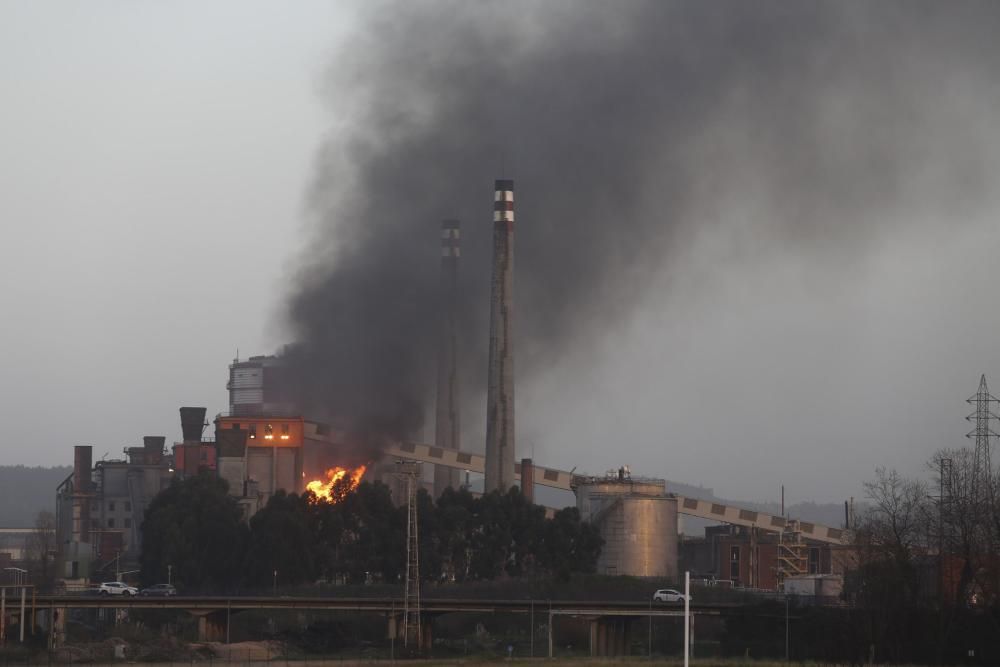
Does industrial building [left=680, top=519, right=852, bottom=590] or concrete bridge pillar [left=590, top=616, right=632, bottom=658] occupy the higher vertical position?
industrial building [left=680, top=519, right=852, bottom=590]

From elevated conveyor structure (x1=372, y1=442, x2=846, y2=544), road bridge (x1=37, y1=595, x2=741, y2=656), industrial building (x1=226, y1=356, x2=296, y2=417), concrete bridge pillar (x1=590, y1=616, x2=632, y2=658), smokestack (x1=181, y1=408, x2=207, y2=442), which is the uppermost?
industrial building (x1=226, y1=356, x2=296, y2=417)

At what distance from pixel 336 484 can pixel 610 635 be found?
3880cm

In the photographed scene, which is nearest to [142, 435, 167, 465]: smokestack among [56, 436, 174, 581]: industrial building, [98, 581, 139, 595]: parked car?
[56, 436, 174, 581]: industrial building

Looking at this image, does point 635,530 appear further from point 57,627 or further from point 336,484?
point 57,627

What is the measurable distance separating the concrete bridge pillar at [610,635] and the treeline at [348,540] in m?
22.0

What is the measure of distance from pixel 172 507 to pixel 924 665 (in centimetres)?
5995

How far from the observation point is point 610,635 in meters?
90.6

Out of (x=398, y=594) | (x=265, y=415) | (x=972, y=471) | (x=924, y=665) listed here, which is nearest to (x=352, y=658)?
(x=398, y=594)

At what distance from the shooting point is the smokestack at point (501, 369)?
127 m

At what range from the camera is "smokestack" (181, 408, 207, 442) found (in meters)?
142

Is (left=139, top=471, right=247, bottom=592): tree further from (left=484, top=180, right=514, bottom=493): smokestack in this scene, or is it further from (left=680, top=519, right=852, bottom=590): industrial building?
(left=680, top=519, right=852, bottom=590): industrial building

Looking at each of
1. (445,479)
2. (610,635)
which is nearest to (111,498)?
(445,479)

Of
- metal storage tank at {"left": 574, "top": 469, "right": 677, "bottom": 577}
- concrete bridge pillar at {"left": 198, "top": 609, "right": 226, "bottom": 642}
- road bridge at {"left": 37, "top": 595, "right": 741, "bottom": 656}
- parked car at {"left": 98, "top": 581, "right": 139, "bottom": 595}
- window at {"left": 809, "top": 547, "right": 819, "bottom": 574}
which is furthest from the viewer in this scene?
window at {"left": 809, "top": 547, "right": 819, "bottom": 574}

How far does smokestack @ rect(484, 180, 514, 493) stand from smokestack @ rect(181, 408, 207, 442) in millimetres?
30298
